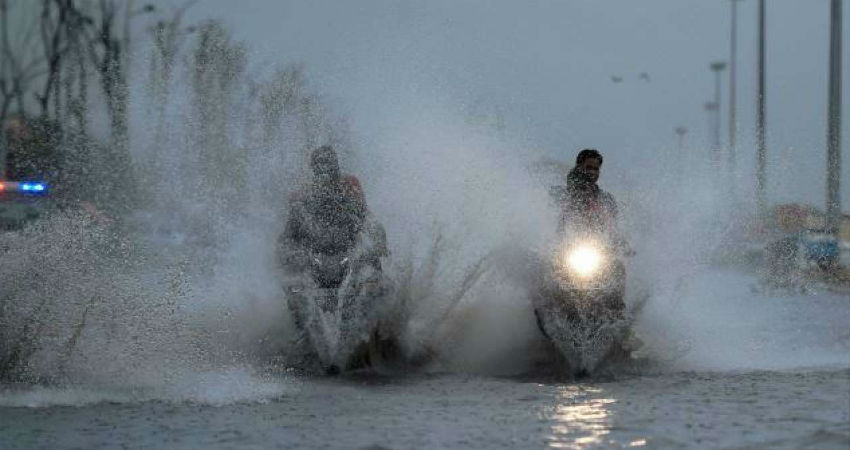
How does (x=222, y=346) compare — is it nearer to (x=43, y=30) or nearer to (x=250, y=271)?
(x=250, y=271)

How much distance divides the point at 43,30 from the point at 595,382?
909 inches

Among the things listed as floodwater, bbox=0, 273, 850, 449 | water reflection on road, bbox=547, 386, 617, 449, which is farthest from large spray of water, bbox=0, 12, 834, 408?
water reflection on road, bbox=547, 386, 617, 449

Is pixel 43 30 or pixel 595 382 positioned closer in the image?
pixel 595 382

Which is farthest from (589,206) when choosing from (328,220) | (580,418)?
(580,418)

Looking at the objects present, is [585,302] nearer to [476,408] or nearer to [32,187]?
[476,408]

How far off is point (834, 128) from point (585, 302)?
56.6 feet

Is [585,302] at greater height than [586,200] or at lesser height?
lesser

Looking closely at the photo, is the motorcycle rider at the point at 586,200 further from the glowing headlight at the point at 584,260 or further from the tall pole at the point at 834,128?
the tall pole at the point at 834,128

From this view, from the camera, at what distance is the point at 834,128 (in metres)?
26.8

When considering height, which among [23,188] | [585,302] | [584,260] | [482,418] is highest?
[23,188]

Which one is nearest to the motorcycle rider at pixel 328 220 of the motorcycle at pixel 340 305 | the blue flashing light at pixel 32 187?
the motorcycle at pixel 340 305

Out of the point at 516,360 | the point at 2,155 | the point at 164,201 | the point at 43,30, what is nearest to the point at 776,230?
the point at 164,201

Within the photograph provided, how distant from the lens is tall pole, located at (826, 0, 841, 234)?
998 inches

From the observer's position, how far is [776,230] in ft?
75.2
